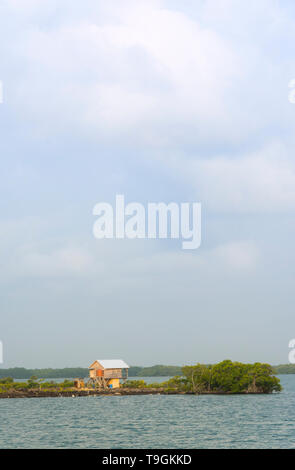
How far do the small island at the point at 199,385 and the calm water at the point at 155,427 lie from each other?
26165 mm

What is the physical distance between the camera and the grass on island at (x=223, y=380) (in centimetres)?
11656

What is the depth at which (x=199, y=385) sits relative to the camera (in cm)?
12038

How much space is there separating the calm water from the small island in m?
26.2

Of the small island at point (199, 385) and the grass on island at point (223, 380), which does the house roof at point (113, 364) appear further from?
the grass on island at point (223, 380)

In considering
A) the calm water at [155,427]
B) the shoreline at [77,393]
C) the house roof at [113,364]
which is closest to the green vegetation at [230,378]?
the shoreline at [77,393]

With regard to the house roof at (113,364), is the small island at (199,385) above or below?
below

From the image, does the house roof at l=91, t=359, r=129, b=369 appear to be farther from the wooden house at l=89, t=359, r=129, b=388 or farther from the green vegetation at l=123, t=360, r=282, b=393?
the green vegetation at l=123, t=360, r=282, b=393

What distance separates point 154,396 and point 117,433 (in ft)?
222

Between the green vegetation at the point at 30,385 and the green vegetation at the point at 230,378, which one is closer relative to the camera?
the green vegetation at the point at 230,378

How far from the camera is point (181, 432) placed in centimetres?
5512

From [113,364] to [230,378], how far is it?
30.2m

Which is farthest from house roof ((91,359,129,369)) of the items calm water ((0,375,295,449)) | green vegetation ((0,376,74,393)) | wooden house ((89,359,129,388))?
calm water ((0,375,295,449))

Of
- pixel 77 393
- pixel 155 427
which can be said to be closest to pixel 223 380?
pixel 77 393
